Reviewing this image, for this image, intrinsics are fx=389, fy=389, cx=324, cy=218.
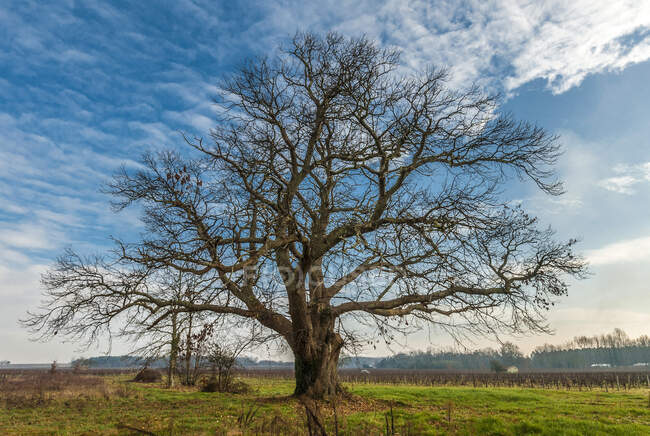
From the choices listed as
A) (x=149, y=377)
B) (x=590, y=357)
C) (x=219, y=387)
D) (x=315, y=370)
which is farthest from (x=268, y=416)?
(x=590, y=357)

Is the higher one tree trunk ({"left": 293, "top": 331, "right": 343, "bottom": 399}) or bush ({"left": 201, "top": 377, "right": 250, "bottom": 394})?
tree trunk ({"left": 293, "top": 331, "right": 343, "bottom": 399})

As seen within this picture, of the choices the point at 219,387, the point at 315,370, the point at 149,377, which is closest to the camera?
the point at 315,370

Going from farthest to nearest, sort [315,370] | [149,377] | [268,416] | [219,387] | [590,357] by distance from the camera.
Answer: [590,357], [149,377], [219,387], [315,370], [268,416]

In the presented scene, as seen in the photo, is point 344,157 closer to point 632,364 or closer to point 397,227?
point 397,227

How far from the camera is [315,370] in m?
12.8

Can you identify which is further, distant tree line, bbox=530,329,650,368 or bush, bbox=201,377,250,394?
distant tree line, bbox=530,329,650,368

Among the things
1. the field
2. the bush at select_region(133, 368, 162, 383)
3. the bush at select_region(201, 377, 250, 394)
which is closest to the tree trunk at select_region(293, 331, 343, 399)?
the field

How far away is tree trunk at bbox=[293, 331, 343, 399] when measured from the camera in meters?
12.7

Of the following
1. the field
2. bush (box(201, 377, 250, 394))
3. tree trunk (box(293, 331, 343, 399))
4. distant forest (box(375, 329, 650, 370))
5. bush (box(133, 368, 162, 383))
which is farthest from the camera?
distant forest (box(375, 329, 650, 370))

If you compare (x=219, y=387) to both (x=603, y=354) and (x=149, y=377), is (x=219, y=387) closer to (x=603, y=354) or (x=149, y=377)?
(x=149, y=377)

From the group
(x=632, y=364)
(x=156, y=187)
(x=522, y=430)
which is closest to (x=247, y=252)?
(x=156, y=187)

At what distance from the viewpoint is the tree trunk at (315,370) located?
1267cm

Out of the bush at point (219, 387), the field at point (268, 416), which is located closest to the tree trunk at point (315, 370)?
the field at point (268, 416)

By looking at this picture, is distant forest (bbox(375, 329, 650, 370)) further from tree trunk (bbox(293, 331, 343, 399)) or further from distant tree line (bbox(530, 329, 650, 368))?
tree trunk (bbox(293, 331, 343, 399))
